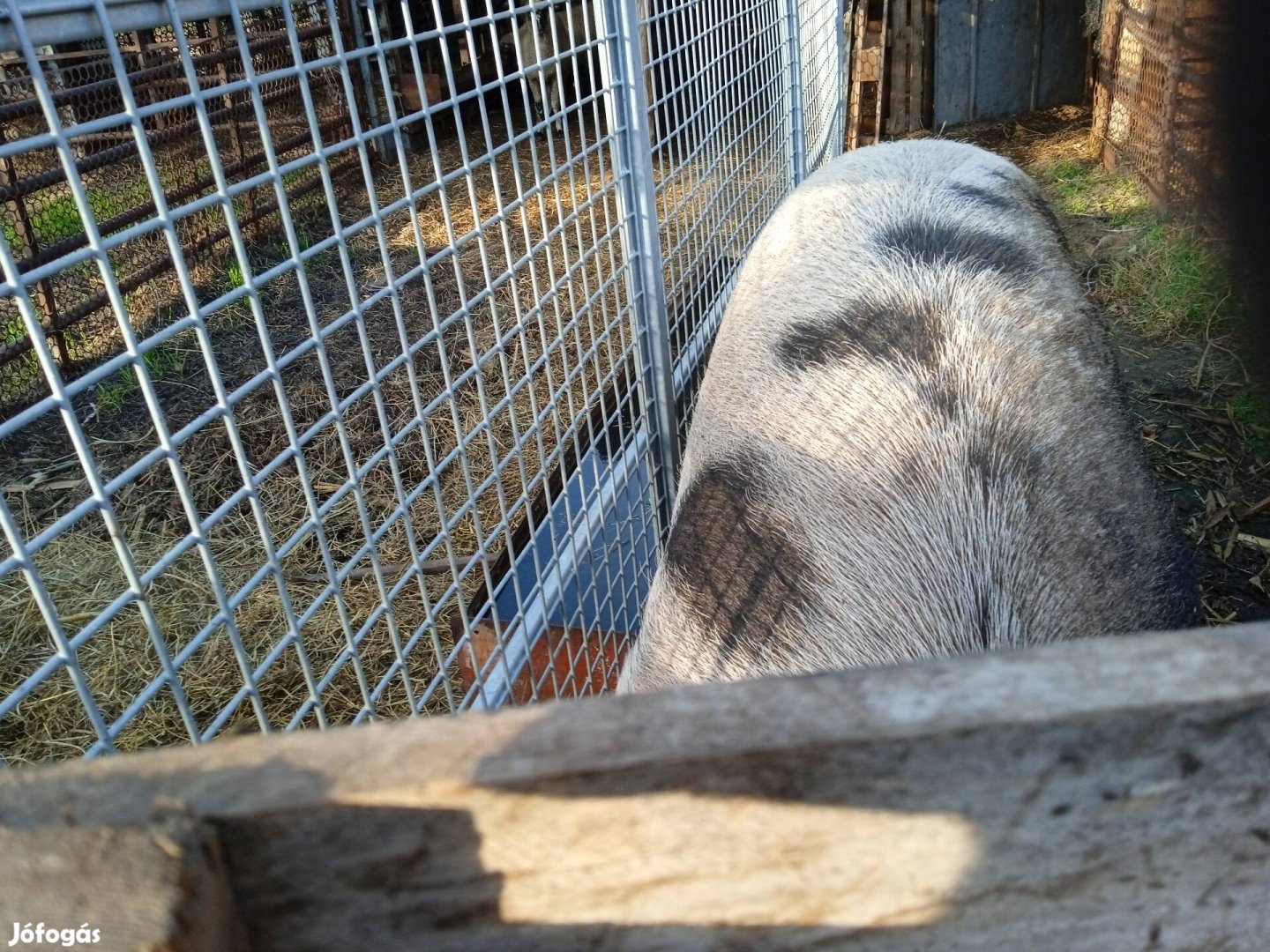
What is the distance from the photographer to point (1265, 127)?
84cm

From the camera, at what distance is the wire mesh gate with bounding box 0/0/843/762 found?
1.09 metres

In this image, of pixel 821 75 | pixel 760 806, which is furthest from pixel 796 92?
pixel 760 806

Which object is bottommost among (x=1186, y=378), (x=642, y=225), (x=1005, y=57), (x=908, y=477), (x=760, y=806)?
(x=1186, y=378)

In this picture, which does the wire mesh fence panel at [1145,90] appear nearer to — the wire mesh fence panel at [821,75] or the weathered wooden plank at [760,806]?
the wire mesh fence panel at [821,75]

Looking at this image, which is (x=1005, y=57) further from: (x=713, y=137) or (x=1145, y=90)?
(x=713, y=137)

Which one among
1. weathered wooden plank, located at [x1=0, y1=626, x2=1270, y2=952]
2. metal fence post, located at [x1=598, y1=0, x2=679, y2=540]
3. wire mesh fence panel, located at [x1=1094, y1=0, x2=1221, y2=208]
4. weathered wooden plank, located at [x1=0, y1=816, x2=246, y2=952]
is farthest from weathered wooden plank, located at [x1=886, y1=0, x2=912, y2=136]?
weathered wooden plank, located at [x1=0, y1=816, x2=246, y2=952]

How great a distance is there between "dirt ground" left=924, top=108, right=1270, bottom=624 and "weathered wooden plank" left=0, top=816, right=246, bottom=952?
1392 mm

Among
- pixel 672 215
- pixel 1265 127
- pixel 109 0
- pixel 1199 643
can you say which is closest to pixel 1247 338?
pixel 1265 127

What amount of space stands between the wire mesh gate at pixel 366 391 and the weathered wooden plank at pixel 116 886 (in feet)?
0.83

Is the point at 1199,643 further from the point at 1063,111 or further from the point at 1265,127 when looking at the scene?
the point at 1063,111

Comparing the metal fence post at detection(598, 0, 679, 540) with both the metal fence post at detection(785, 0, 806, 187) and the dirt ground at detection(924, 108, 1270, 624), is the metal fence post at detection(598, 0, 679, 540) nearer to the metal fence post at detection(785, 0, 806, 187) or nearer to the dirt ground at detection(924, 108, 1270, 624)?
the dirt ground at detection(924, 108, 1270, 624)

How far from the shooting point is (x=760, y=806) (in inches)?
20.7

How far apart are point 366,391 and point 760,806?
90 cm

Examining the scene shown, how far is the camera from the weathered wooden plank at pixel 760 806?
0.51 meters
